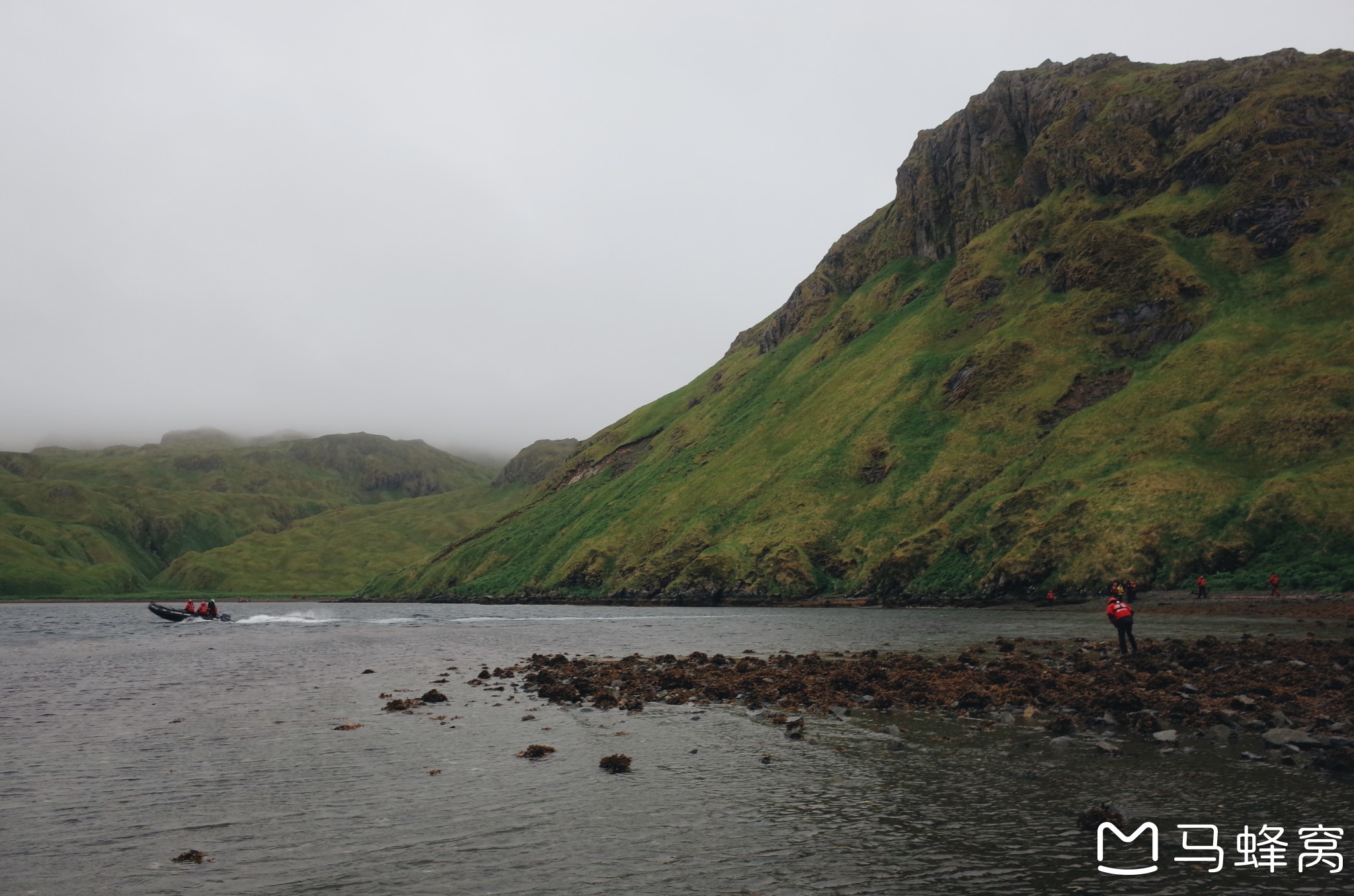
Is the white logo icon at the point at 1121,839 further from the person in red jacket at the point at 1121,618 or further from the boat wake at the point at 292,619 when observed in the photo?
the boat wake at the point at 292,619

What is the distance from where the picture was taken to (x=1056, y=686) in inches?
1296

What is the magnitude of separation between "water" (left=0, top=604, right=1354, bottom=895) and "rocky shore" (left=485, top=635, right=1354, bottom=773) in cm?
200

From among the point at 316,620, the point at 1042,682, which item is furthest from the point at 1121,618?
the point at 316,620

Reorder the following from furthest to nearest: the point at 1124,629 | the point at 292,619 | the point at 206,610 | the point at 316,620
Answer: the point at 292,619
the point at 316,620
the point at 206,610
the point at 1124,629

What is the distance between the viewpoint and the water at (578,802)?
1552cm

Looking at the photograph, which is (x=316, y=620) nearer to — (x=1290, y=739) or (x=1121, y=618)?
(x=1121, y=618)

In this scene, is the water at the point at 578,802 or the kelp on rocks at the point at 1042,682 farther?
the kelp on rocks at the point at 1042,682

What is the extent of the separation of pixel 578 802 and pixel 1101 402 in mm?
131588

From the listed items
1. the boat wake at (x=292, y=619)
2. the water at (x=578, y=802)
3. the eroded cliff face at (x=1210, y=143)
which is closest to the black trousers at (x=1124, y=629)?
the water at (x=578, y=802)

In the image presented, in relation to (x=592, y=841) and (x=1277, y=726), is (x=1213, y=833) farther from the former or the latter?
(x=592, y=841)

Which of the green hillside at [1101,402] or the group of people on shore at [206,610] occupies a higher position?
the green hillside at [1101,402]

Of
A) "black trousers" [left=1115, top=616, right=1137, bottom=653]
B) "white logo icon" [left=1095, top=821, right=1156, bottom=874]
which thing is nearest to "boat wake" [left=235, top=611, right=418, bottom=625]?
"black trousers" [left=1115, top=616, right=1137, bottom=653]

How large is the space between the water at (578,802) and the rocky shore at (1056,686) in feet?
6.55

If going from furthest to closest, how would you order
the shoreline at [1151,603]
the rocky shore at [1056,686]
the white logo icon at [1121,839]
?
the shoreline at [1151,603] → the rocky shore at [1056,686] → the white logo icon at [1121,839]
